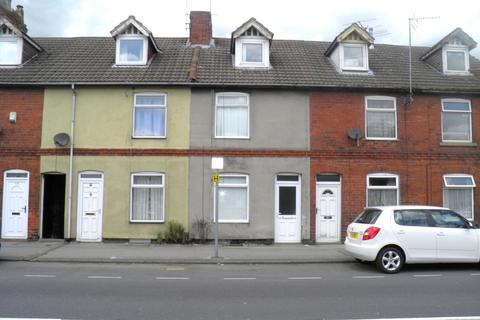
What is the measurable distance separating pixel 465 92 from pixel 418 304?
12.0 metres

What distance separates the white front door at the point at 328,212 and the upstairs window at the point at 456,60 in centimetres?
730

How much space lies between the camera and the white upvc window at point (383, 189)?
1614cm

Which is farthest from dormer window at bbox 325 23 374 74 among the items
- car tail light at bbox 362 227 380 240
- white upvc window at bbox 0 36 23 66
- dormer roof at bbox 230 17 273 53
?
white upvc window at bbox 0 36 23 66

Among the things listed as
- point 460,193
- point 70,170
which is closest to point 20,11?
point 70,170

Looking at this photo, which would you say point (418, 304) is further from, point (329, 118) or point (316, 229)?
point (329, 118)

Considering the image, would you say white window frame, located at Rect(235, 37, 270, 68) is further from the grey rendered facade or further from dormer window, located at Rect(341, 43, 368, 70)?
dormer window, located at Rect(341, 43, 368, 70)

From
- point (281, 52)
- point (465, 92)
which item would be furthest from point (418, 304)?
point (281, 52)

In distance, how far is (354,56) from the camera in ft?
57.4

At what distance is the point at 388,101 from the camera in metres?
16.6

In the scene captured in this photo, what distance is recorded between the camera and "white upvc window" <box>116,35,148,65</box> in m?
17.0

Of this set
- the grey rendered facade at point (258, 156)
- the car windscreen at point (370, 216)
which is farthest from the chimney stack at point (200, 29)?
the car windscreen at point (370, 216)

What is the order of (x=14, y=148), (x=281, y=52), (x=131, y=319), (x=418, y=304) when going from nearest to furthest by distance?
1. (x=131, y=319)
2. (x=418, y=304)
3. (x=14, y=148)
4. (x=281, y=52)

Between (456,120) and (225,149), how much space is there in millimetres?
9180

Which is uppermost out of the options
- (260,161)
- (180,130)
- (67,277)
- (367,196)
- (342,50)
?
(342,50)
